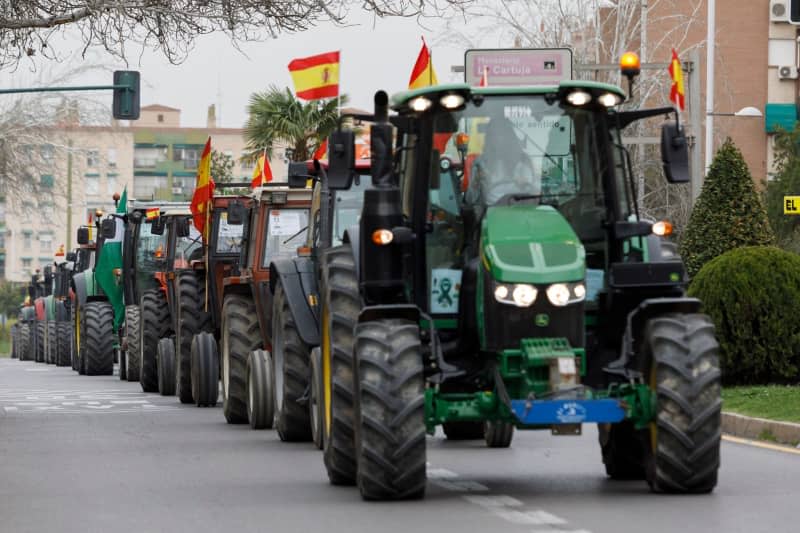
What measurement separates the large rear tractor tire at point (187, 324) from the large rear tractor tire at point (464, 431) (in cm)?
768

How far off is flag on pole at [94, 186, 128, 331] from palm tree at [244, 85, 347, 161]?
9.37 meters

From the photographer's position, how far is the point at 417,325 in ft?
38.3

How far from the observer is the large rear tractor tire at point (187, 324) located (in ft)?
80.4

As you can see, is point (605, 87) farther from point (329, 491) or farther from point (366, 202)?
point (329, 491)

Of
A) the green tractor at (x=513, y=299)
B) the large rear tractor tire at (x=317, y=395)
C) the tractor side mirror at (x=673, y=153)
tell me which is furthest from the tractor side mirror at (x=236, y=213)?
the tractor side mirror at (x=673, y=153)

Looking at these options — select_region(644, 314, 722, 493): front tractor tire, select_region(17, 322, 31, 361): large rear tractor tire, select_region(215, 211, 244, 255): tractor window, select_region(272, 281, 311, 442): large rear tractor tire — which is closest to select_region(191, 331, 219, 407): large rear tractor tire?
select_region(215, 211, 244, 255): tractor window

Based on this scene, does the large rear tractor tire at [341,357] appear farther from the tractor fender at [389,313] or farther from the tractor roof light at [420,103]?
the tractor roof light at [420,103]

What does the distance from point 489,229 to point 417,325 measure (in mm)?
711

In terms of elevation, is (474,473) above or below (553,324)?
below

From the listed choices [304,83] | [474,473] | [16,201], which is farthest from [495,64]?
[16,201]

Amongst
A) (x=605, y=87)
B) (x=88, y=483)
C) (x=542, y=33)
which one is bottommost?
(x=88, y=483)

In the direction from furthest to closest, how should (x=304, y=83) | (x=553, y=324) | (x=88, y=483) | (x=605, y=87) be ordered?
(x=304, y=83), (x=88, y=483), (x=605, y=87), (x=553, y=324)

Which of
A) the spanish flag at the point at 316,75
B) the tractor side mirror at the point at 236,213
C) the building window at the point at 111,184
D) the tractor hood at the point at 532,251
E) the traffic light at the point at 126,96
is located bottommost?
the tractor hood at the point at 532,251

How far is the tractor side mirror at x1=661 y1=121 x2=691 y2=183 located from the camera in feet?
40.0
